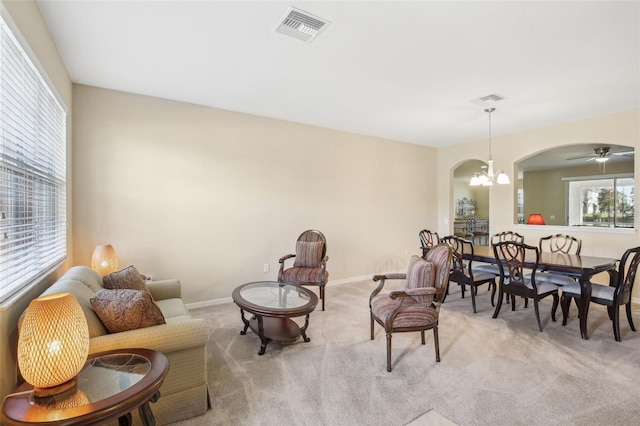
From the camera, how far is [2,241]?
1669 millimetres

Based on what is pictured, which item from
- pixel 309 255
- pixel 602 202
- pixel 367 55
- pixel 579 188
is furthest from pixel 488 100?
pixel 579 188

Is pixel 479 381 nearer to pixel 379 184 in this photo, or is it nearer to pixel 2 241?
pixel 2 241

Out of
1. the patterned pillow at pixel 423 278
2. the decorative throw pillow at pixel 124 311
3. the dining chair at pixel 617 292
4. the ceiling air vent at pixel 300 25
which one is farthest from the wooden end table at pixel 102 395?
the dining chair at pixel 617 292

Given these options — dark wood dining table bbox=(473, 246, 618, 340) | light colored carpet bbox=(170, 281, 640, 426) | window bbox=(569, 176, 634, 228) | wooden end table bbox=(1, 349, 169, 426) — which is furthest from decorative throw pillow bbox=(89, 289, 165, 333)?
window bbox=(569, 176, 634, 228)

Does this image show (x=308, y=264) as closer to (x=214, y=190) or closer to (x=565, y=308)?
(x=214, y=190)

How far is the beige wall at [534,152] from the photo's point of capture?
14.5ft

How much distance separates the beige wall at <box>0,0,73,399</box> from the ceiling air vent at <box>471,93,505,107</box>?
4.34 m

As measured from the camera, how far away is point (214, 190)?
171 inches

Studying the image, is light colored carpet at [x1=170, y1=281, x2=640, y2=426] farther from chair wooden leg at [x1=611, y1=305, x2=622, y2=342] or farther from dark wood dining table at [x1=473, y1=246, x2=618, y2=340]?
dark wood dining table at [x1=473, y1=246, x2=618, y2=340]

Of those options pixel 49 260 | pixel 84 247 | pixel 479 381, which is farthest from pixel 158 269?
pixel 479 381

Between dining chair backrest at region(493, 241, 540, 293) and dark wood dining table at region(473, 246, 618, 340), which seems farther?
dining chair backrest at region(493, 241, 540, 293)

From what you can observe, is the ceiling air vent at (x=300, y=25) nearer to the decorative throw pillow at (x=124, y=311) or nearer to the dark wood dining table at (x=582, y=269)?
the decorative throw pillow at (x=124, y=311)

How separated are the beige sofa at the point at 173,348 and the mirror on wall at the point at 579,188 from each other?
7875 millimetres

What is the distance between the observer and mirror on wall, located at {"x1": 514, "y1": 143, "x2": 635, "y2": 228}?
7.70 m
